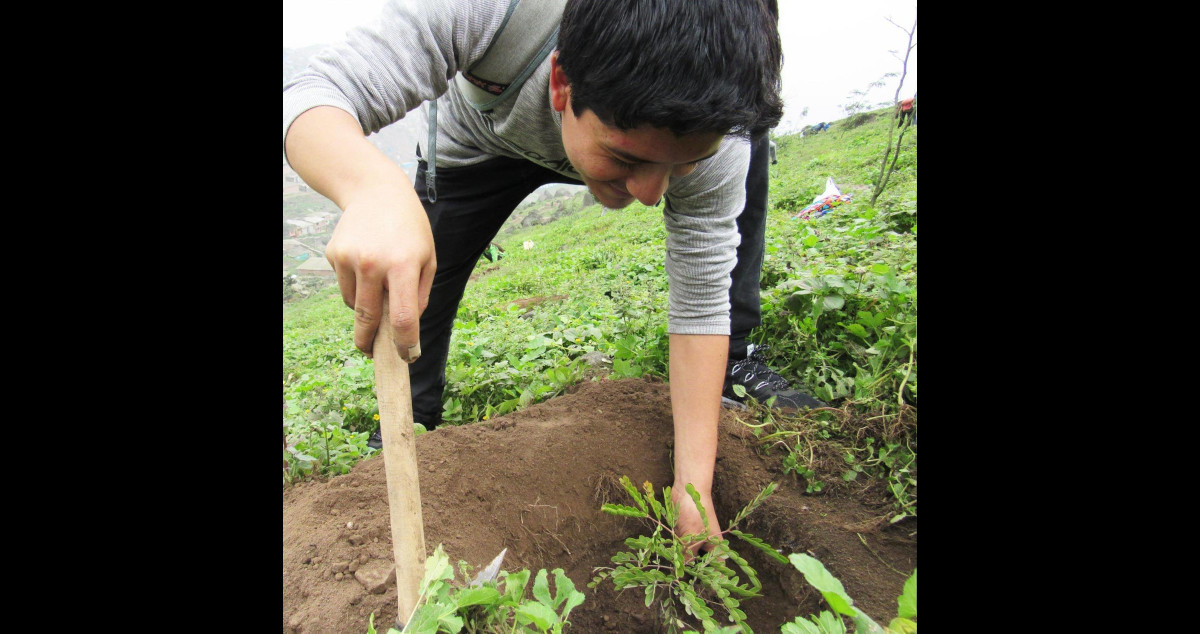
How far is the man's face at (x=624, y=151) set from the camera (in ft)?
4.05

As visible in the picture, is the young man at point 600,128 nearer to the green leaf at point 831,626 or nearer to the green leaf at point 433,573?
the green leaf at point 433,573

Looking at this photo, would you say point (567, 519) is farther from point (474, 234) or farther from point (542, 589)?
point (474, 234)

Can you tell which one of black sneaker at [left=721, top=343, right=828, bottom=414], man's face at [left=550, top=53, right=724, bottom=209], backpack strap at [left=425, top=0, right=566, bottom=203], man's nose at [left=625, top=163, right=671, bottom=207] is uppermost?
backpack strap at [left=425, top=0, right=566, bottom=203]

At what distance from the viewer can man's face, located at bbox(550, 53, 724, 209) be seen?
1.24 m

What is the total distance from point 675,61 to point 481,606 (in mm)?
1048

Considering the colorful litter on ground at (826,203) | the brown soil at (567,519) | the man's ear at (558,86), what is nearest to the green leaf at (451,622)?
the brown soil at (567,519)

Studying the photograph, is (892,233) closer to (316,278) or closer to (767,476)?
(767,476)

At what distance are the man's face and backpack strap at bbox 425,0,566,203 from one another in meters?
0.13

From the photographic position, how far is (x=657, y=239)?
5.99 m

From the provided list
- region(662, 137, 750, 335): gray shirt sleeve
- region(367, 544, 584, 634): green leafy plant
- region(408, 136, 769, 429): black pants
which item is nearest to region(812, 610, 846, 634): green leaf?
region(367, 544, 584, 634): green leafy plant

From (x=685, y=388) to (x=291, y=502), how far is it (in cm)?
117

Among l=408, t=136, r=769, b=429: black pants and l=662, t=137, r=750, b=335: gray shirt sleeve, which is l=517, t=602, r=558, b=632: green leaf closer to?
l=662, t=137, r=750, b=335: gray shirt sleeve

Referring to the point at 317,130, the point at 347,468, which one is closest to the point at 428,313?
the point at 347,468

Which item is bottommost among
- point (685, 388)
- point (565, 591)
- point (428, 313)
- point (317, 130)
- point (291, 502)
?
point (291, 502)
